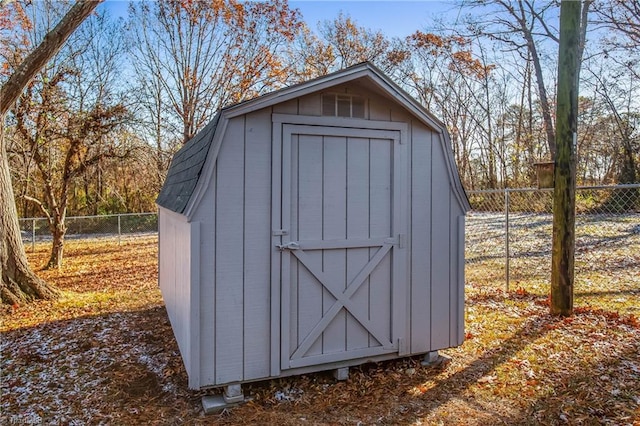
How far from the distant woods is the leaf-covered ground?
4821 mm

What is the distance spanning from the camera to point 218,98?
488 inches

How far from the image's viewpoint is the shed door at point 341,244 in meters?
3.24

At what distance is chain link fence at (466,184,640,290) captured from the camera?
738 cm

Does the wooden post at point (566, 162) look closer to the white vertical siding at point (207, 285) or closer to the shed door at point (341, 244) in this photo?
the shed door at point (341, 244)

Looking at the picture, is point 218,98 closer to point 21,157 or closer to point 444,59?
point 21,157

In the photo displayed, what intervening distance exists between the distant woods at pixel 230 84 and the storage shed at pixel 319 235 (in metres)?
6.62

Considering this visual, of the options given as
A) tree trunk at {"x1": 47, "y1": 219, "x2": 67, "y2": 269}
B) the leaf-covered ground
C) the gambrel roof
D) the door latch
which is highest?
the gambrel roof

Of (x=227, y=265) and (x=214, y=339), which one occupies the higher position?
(x=227, y=265)

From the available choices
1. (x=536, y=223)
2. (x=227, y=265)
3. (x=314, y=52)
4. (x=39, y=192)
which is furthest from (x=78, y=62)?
(x=536, y=223)

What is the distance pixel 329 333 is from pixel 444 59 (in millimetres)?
17043

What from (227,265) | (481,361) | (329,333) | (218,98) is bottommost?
(481,361)

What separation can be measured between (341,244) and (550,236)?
810 cm

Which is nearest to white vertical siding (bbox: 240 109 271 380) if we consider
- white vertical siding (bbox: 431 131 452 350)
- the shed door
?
the shed door

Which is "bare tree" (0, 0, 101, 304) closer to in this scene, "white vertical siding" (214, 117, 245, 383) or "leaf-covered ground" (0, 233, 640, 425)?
"leaf-covered ground" (0, 233, 640, 425)
